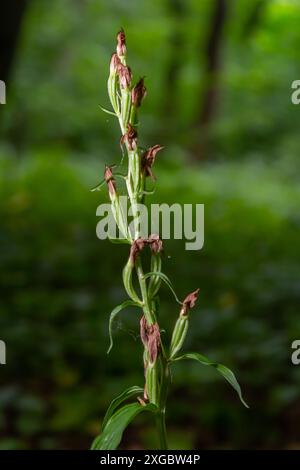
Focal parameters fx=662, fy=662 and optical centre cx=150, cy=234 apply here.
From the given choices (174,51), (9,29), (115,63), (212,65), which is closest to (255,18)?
(212,65)

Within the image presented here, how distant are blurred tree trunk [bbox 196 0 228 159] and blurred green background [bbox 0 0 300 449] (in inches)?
0.9

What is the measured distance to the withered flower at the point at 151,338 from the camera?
816mm

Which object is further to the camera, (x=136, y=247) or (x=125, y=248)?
(x=125, y=248)

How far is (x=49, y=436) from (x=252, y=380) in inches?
33.6

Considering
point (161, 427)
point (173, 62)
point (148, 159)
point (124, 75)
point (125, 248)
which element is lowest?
point (161, 427)

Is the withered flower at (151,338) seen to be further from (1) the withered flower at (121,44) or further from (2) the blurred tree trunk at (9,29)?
(2) the blurred tree trunk at (9,29)

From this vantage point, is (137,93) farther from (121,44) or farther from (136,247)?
(136,247)

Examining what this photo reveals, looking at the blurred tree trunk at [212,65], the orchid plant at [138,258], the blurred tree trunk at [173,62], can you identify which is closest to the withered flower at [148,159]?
the orchid plant at [138,258]

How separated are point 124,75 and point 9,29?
3849 millimetres

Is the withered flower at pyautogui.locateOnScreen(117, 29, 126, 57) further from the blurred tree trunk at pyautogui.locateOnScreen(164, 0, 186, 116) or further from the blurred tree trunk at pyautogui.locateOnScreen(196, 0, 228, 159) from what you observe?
the blurred tree trunk at pyautogui.locateOnScreen(164, 0, 186, 116)

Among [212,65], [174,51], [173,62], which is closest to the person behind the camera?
[212,65]

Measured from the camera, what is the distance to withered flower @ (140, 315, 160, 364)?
32.1 inches

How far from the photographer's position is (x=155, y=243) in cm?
83

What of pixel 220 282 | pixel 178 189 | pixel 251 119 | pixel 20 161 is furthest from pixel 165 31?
pixel 220 282
